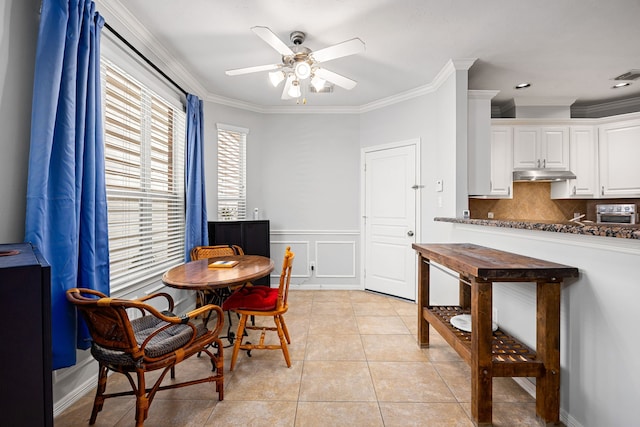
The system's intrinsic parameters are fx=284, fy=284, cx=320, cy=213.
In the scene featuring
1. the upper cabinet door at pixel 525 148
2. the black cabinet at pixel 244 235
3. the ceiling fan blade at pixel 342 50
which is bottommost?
the black cabinet at pixel 244 235

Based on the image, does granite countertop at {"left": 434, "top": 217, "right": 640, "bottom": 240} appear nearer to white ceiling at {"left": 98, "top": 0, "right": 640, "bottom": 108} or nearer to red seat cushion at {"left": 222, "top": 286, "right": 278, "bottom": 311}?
white ceiling at {"left": 98, "top": 0, "right": 640, "bottom": 108}

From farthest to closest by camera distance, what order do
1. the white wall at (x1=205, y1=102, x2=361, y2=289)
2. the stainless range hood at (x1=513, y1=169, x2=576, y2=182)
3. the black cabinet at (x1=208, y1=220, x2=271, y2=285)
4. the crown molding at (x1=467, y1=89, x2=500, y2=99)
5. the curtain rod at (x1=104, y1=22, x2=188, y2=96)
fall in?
the white wall at (x1=205, y1=102, x2=361, y2=289) < the stainless range hood at (x1=513, y1=169, x2=576, y2=182) < the black cabinet at (x1=208, y1=220, x2=271, y2=285) < the crown molding at (x1=467, y1=89, x2=500, y2=99) < the curtain rod at (x1=104, y1=22, x2=188, y2=96)

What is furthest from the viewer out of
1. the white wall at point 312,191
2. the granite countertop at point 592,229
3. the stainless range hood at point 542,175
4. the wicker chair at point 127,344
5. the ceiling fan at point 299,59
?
the white wall at point 312,191

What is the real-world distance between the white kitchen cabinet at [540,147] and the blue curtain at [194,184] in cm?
412

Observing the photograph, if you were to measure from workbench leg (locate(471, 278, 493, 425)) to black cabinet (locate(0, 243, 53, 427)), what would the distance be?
72.4 inches

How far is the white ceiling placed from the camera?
2.16 meters

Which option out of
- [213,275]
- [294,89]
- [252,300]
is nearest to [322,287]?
[252,300]

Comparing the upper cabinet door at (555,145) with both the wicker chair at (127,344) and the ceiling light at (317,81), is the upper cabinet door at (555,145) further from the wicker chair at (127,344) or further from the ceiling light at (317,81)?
the wicker chair at (127,344)

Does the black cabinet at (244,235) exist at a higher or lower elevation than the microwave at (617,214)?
lower

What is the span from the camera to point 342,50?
2078mm

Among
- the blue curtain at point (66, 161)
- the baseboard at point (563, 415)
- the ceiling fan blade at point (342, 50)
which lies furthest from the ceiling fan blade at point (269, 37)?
the baseboard at point (563, 415)

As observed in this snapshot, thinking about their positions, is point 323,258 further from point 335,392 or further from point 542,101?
point 542,101

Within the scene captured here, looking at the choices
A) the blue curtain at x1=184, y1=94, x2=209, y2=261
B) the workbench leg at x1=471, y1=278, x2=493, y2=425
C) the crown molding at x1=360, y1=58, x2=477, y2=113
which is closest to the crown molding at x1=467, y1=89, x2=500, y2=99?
the crown molding at x1=360, y1=58, x2=477, y2=113

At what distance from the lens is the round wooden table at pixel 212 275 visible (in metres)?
1.89
